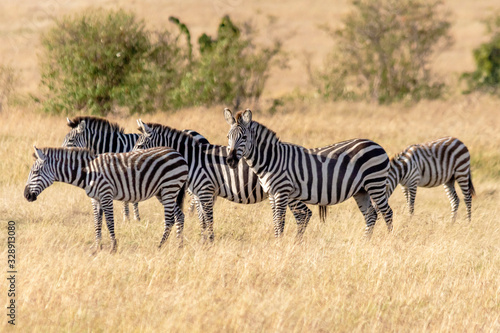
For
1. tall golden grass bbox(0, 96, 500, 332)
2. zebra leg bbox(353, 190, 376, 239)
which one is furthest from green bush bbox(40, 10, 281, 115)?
zebra leg bbox(353, 190, 376, 239)

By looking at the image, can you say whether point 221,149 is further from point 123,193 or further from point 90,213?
point 90,213

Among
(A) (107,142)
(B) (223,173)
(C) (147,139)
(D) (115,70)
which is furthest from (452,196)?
(D) (115,70)

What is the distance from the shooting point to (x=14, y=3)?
63094 mm

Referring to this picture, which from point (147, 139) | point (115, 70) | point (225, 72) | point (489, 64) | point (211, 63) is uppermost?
point (489, 64)

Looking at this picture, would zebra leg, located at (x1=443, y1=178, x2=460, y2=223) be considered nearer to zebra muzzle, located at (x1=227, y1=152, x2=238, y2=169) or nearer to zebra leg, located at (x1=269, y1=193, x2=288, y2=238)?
zebra leg, located at (x1=269, y1=193, x2=288, y2=238)

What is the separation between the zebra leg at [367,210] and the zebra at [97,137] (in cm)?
280

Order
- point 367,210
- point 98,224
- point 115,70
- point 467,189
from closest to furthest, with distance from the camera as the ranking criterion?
point 98,224 → point 367,210 → point 467,189 → point 115,70

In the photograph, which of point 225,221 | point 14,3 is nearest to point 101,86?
point 225,221

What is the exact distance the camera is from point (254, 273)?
6379 millimetres

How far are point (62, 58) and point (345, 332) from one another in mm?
15916

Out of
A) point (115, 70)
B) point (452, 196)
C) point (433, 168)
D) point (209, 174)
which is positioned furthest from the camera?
point (115, 70)

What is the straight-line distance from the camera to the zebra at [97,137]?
10.1 m

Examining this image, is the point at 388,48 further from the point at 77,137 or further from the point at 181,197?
the point at 181,197

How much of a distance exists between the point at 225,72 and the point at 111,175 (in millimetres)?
14450
